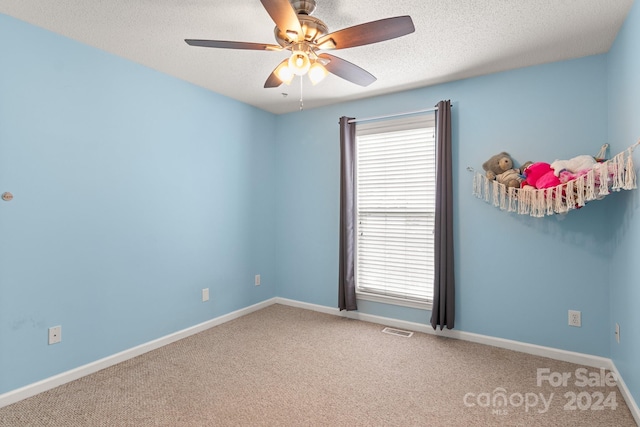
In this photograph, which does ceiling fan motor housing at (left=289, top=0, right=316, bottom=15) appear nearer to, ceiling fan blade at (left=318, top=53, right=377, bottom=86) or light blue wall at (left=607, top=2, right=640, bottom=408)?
ceiling fan blade at (left=318, top=53, right=377, bottom=86)

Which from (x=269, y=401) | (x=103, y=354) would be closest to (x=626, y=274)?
(x=269, y=401)

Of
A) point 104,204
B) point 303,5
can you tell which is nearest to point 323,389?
point 104,204

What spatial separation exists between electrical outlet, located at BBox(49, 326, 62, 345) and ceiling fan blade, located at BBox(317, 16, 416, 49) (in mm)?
2574

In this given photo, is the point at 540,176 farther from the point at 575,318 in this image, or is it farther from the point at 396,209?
the point at 396,209

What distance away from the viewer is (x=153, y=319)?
300 centimetres

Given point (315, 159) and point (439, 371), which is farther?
point (315, 159)

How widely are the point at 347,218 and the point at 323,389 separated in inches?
72.1

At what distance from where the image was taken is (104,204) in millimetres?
2635

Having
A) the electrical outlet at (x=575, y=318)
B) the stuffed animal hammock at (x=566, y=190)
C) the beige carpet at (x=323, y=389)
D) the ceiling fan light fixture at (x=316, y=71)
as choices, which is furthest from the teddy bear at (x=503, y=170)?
the ceiling fan light fixture at (x=316, y=71)

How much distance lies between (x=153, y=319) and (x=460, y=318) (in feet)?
9.21

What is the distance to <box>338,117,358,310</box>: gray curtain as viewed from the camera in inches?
146

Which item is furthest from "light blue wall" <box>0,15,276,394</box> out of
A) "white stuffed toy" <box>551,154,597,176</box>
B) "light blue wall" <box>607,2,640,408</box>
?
"light blue wall" <box>607,2,640,408</box>

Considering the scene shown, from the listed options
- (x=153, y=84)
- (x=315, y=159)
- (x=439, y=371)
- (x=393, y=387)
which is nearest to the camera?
(x=393, y=387)

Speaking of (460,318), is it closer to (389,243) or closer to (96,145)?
(389,243)
